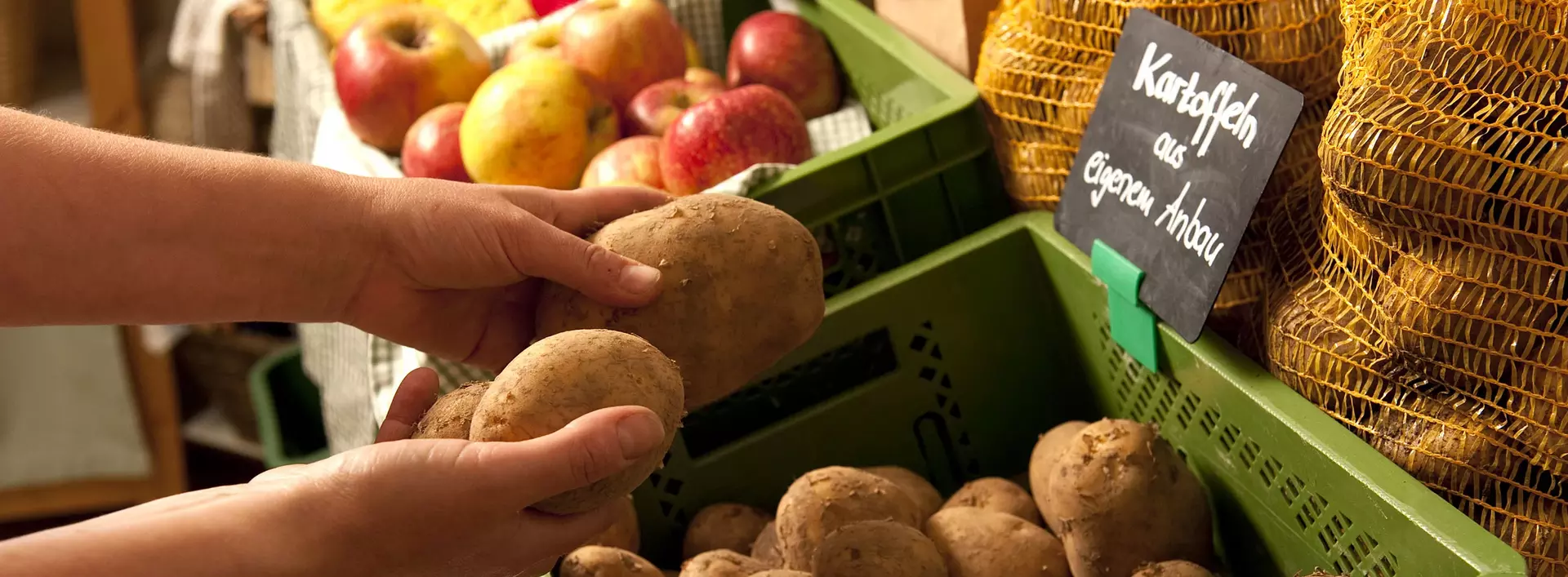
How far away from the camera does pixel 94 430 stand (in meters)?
3.04

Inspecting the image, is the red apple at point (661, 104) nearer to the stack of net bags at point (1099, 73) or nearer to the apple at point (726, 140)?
the apple at point (726, 140)

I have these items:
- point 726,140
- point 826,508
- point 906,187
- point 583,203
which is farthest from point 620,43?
point 826,508

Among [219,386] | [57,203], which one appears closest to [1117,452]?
[57,203]

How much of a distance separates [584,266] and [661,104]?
0.76 m

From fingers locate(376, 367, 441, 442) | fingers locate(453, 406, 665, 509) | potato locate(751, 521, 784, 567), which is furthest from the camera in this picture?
potato locate(751, 521, 784, 567)

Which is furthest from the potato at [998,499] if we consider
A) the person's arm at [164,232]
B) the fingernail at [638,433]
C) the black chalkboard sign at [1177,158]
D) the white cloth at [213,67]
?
the white cloth at [213,67]

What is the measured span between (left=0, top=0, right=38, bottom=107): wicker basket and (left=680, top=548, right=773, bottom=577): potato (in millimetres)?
2312

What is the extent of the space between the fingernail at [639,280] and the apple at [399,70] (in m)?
0.89

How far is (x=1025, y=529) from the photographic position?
1256 mm

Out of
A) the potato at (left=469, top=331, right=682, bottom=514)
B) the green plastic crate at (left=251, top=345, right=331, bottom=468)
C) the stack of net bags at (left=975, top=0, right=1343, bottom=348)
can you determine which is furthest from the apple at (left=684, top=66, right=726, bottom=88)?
the green plastic crate at (left=251, top=345, right=331, bottom=468)

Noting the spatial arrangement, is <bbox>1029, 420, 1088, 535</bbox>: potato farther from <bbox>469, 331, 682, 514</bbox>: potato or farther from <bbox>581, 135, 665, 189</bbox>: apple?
<bbox>581, 135, 665, 189</bbox>: apple

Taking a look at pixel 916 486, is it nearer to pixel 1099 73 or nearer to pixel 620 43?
pixel 1099 73

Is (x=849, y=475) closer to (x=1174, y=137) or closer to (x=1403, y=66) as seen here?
(x=1174, y=137)

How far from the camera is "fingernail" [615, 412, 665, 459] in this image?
867mm
